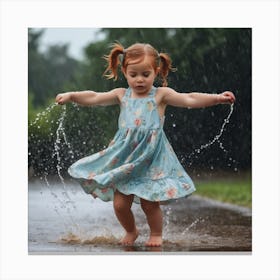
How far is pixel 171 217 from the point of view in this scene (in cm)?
774

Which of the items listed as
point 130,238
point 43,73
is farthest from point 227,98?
point 43,73

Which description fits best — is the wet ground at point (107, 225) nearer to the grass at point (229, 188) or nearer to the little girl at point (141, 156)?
the grass at point (229, 188)

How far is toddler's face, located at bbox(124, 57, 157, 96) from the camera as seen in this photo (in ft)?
17.6

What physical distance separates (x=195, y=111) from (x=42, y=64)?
2.76 metres

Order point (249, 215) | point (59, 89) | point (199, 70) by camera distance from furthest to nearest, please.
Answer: point (59, 89)
point (199, 70)
point (249, 215)

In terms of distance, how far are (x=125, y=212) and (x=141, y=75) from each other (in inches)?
37.9

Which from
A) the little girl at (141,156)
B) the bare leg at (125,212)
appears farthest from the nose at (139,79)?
the bare leg at (125,212)

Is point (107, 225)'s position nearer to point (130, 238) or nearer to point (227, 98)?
point (130, 238)

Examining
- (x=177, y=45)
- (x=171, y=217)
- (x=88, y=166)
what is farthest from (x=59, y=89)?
(x=88, y=166)

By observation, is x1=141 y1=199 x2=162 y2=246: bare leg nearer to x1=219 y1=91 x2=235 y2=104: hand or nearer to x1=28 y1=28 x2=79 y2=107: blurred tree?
x1=219 y1=91 x2=235 y2=104: hand

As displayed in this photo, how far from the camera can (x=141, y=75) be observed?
5.41 meters

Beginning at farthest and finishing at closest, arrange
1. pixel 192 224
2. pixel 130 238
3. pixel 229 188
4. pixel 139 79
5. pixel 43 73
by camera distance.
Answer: pixel 43 73 → pixel 229 188 → pixel 192 224 → pixel 130 238 → pixel 139 79

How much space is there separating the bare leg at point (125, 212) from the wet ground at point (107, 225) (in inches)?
4.1

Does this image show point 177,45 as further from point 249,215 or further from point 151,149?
point 151,149
